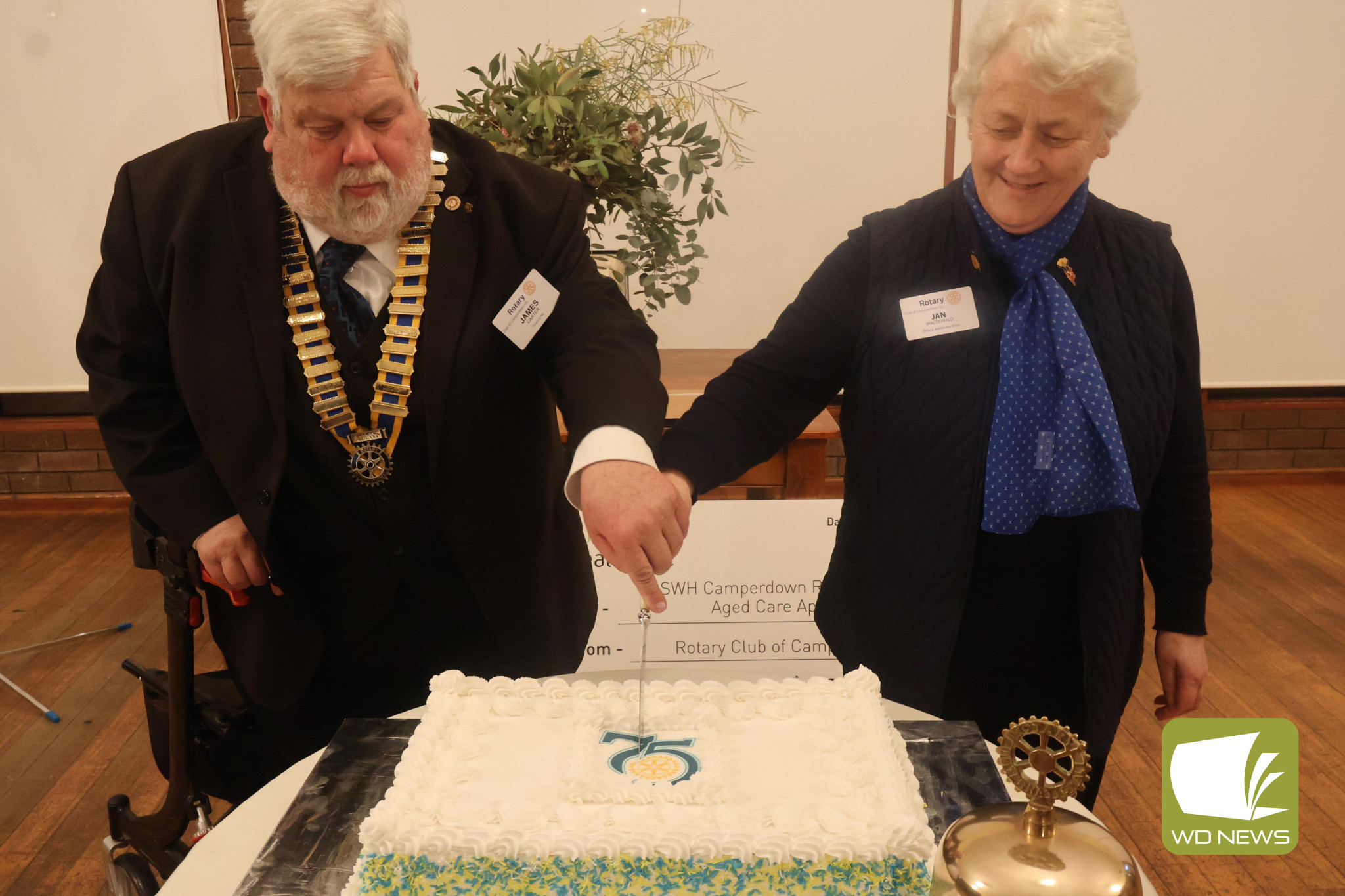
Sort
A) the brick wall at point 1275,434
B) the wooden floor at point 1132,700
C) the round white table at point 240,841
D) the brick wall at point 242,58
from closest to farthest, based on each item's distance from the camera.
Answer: the round white table at point 240,841
the wooden floor at point 1132,700
the brick wall at point 242,58
the brick wall at point 1275,434

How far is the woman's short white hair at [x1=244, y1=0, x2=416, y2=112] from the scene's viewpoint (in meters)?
1.29

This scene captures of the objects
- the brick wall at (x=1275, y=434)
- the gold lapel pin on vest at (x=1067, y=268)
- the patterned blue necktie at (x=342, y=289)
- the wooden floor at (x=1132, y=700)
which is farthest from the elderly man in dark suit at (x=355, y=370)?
the brick wall at (x=1275, y=434)

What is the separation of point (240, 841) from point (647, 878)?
1.82ft

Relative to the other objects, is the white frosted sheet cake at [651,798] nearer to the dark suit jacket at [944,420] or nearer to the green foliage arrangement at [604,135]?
the dark suit jacket at [944,420]

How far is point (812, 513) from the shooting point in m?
2.42

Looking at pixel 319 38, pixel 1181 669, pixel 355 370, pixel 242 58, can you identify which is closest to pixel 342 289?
pixel 355 370

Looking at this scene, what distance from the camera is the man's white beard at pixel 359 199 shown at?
4.64ft

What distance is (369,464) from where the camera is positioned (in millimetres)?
1512

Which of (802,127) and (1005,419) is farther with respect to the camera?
(802,127)

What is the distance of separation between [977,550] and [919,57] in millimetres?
3069

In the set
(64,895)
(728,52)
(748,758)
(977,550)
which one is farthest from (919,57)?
(64,895)

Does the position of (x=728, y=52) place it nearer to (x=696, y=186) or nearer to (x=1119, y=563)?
(x=696, y=186)

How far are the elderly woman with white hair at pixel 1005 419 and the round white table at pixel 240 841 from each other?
176mm

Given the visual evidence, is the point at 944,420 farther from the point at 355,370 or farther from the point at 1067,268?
the point at 355,370
